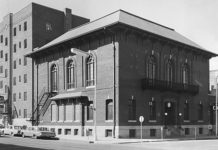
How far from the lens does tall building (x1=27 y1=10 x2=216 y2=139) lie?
123 ft

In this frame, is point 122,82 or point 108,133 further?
point 108,133

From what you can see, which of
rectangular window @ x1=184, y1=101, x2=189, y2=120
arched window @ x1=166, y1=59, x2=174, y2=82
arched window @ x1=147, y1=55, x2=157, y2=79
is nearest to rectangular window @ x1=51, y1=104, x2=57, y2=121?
arched window @ x1=147, y1=55, x2=157, y2=79

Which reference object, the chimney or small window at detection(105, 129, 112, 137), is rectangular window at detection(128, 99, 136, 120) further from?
the chimney

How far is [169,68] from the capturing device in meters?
44.0

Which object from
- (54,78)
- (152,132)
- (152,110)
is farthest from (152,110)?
(54,78)

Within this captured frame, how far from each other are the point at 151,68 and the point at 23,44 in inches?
951

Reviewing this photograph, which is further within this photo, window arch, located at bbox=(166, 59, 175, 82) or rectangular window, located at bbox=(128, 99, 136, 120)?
window arch, located at bbox=(166, 59, 175, 82)

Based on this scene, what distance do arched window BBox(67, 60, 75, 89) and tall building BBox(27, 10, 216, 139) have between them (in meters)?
0.03

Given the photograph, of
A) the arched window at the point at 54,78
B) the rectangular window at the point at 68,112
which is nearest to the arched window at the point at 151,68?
the rectangular window at the point at 68,112

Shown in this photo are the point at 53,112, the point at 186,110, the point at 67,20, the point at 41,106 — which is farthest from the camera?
the point at 67,20

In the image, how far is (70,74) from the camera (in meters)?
44.8

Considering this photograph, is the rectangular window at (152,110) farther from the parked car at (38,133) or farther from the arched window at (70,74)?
the parked car at (38,133)

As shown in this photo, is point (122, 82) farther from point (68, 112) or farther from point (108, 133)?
point (68, 112)

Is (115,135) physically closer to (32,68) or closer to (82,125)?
(82,125)
